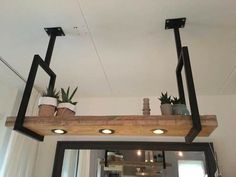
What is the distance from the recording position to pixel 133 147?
6.56 ft

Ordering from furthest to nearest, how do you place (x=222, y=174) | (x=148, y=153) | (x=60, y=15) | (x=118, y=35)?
(x=148, y=153) → (x=222, y=174) → (x=118, y=35) → (x=60, y=15)

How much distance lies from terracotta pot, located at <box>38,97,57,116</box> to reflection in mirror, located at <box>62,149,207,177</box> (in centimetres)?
98

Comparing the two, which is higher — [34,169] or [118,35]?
[118,35]

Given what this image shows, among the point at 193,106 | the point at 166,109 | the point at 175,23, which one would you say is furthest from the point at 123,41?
the point at 193,106

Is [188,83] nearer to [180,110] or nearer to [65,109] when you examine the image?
[180,110]

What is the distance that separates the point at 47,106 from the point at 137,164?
1.10 m

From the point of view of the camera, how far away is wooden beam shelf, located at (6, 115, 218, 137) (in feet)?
3.23

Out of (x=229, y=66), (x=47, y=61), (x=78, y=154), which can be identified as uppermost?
(x=229, y=66)

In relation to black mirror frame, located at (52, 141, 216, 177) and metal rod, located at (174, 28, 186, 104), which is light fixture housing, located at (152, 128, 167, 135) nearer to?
metal rod, located at (174, 28, 186, 104)

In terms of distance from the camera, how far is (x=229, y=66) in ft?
5.72

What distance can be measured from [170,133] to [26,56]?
1.24m

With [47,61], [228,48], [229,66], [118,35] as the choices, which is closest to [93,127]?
[47,61]

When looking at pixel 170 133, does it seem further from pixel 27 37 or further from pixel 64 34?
pixel 27 37

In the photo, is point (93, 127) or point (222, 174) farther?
point (222, 174)
